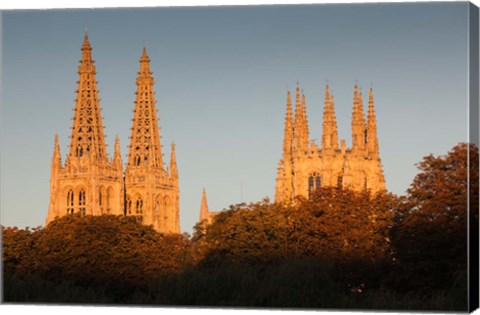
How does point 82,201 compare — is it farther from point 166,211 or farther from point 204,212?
point 204,212

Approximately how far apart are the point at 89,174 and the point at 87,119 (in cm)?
730

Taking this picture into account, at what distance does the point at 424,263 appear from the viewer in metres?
32.9

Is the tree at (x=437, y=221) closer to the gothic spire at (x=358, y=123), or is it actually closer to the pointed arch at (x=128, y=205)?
the gothic spire at (x=358, y=123)

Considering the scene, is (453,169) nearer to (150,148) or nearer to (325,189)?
(325,189)

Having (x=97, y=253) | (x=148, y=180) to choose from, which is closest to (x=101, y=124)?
(x=148, y=180)

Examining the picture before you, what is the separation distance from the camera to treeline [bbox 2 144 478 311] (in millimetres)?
29969

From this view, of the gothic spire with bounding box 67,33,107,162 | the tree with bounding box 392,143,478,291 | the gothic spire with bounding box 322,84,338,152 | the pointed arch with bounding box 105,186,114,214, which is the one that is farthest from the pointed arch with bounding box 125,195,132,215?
the tree with bounding box 392,143,478,291

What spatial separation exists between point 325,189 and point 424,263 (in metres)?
18.4

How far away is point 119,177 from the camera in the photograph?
64438 mm

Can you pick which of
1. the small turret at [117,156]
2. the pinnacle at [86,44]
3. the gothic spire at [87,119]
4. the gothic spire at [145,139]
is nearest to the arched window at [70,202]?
the gothic spire at [87,119]

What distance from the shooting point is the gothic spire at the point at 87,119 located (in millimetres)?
40750

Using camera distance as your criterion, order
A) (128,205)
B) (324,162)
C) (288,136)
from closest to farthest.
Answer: (288,136)
(128,205)
(324,162)

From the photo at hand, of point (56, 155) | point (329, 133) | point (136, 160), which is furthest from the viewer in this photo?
point (329, 133)

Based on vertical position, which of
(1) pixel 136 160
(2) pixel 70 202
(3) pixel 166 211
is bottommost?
(3) pixel 166 211
